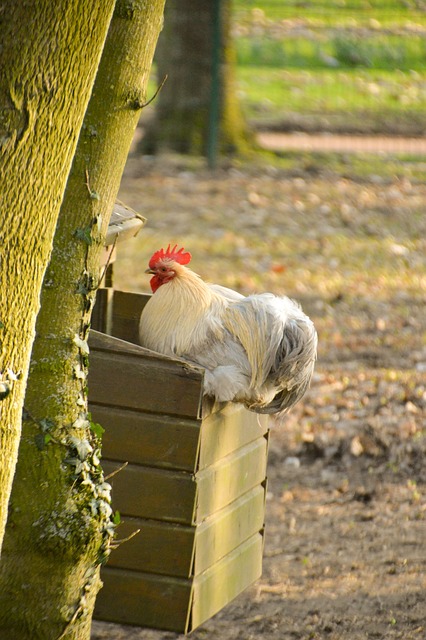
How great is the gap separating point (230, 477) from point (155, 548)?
38 cm

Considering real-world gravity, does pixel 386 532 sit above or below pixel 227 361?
below

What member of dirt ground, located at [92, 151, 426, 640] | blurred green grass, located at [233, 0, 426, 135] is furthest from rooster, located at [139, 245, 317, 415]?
blurred green grass, located at [233, 0, 426, 135]

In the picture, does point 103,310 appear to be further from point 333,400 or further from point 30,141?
point 333,400

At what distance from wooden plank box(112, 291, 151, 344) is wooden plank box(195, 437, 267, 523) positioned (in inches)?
27.4

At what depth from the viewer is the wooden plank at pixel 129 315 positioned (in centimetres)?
397

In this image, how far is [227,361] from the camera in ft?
11.5

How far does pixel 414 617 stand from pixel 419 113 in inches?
491

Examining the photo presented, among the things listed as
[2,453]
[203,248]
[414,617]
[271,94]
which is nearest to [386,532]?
[414,617]

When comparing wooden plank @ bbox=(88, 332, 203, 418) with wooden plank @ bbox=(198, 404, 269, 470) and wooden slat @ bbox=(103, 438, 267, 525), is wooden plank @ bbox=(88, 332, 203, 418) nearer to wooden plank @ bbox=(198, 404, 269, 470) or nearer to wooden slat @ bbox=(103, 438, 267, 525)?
wooden plank @ bbox=(198, 404, 269, 470)

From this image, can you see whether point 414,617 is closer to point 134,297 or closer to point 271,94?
point 134,297

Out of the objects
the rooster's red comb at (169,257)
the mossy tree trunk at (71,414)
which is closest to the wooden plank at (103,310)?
the rooster's red comb at (169,257)

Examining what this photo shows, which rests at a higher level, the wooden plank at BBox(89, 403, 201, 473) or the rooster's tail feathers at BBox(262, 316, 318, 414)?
the rooster's tail feathers at BBox(262, 316, 318, 414)

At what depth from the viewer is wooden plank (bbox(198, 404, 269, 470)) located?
3.26m

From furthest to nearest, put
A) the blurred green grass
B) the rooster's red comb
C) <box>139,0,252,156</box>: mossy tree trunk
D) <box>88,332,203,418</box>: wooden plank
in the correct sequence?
the blurred green grass
<box>139,0,252,156</box>: mossy tree trunk
the rooster's red comb
<box>88,332,203,418</box>: wooden plank
